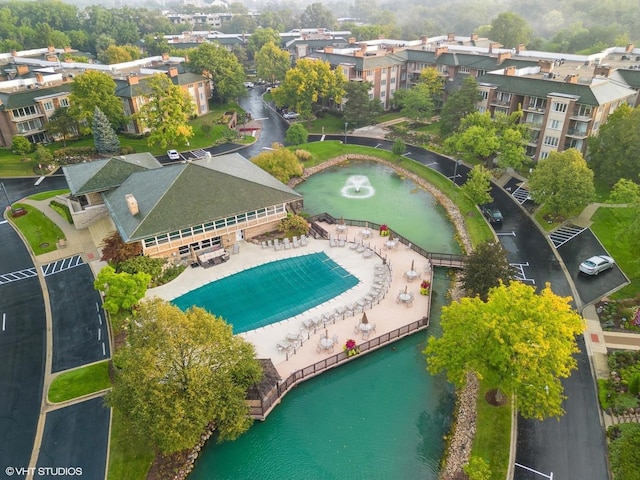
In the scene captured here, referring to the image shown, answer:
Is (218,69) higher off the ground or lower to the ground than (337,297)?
higher

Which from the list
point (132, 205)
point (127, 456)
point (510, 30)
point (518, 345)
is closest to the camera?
point (518, 345)

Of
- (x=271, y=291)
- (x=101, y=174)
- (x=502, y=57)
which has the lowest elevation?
(x=271, y=291)

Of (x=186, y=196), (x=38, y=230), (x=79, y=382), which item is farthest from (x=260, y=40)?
(x=79, y=382)

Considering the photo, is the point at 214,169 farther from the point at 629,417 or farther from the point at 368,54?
the point at 368,54

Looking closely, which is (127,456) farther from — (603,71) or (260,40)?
(260,40)

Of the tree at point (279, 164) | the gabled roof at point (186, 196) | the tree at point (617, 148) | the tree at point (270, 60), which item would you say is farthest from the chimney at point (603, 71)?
the tree at point (270, 60)

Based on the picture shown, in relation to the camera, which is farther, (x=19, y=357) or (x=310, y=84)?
(x=310, y=84)

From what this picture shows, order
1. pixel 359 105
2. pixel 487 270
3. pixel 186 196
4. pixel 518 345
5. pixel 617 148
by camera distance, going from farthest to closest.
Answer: pixel 359 105 < pixel 617 148 < pixel 186 196 < pixel 487 270 < pixel 518 345
